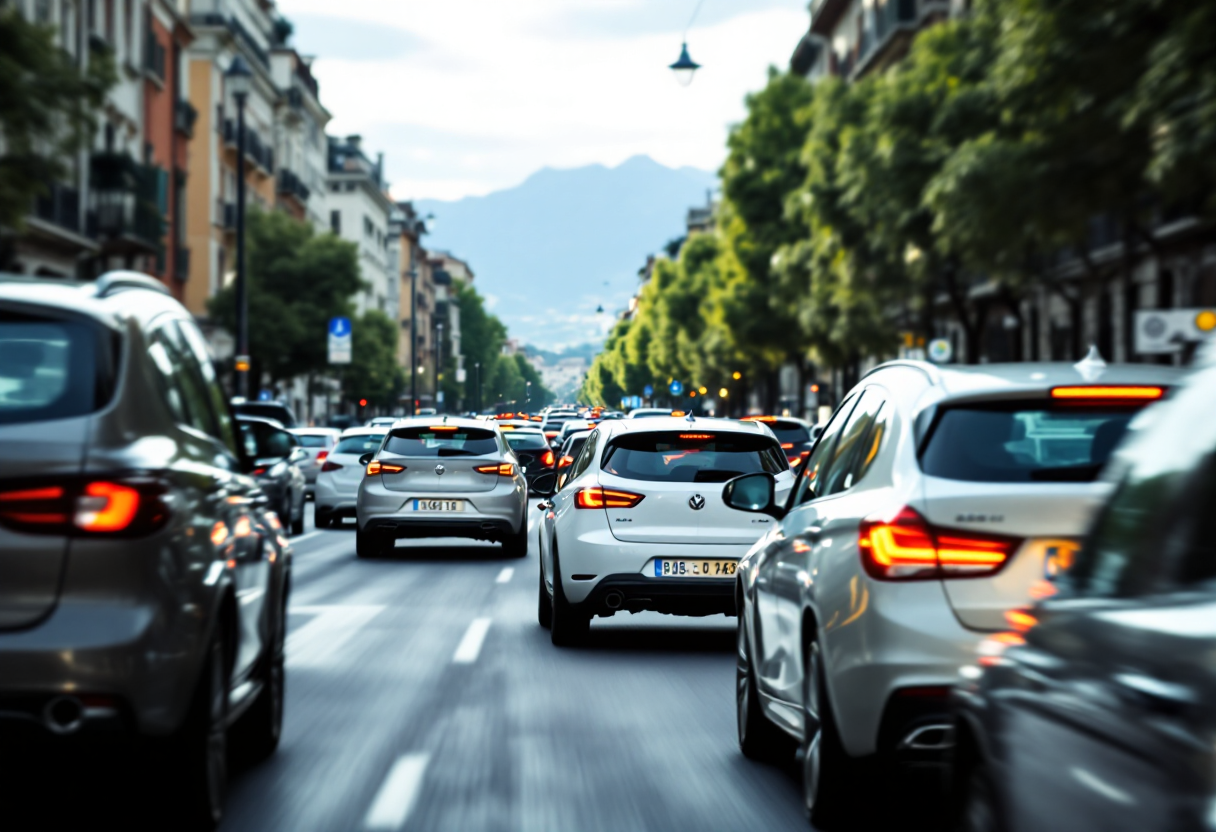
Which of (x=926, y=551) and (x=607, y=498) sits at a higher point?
(x=926, y=551)

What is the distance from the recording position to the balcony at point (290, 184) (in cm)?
8575

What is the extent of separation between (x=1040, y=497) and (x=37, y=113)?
17.4 metres

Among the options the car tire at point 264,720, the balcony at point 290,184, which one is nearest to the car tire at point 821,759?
the car tire at point 264,720

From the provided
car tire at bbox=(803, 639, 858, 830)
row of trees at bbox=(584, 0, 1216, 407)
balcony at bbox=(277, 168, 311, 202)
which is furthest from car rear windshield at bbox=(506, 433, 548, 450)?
balcony at bbox=(277, 168, 311, 202)

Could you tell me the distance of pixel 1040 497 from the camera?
5707 millimetres

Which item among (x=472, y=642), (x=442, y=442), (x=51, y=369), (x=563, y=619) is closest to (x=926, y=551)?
(x=51, y=369)

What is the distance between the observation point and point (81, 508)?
535 centimetres

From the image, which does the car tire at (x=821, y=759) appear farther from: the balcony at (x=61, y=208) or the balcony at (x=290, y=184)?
the balcony at (x=290, y=184)

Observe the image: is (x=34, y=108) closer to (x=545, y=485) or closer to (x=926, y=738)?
(x=545, y=485)

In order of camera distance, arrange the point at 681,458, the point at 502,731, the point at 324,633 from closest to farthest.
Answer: the point at 502,731 < the point at 681,458 < the point at 324,633

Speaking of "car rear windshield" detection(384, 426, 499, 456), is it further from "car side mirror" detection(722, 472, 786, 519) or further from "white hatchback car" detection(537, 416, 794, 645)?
"car side mirror" detection(722, 472, 786, 519)

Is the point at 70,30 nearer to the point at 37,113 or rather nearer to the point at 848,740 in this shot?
the point at 37,113

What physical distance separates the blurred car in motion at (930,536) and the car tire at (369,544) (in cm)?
1552

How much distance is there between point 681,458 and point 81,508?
25.4ft
